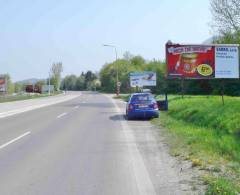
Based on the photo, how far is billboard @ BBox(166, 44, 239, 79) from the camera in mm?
31266

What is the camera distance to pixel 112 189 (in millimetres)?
8078

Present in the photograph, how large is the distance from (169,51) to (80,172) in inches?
913

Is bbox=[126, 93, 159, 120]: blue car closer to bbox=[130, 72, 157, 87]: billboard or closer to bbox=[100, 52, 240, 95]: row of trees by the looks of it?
bbox=[100, 52, 240, 95]: row of trees

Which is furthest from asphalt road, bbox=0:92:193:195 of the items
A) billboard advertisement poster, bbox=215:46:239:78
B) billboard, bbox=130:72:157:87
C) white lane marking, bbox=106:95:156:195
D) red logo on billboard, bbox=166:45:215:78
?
billboard, bbox=130:72:157:87

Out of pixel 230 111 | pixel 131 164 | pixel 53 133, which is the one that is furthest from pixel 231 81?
pixel 131 164

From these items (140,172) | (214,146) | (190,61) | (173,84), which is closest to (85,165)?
(140,172)

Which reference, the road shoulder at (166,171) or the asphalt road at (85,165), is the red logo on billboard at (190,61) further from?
the road shoulder at (166,171)

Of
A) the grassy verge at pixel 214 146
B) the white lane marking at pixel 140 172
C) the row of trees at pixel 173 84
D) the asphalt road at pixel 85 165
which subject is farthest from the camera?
the row of trees at pixel 173 84

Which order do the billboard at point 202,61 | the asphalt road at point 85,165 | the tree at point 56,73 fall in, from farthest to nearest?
the tree at point 56,73
the billboard at point 202,61
the asphalt road at point 85,165

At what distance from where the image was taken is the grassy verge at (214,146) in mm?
8488

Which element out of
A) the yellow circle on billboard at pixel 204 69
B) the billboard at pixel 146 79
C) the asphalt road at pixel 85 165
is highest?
the yellow circle on billboard at pixel 204 69

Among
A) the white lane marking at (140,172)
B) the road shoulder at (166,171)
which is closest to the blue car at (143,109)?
the road shoulder at (166,171)

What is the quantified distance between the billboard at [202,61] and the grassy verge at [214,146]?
9.09 meters

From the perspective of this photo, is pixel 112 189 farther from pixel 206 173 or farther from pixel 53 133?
pixel 53 133
